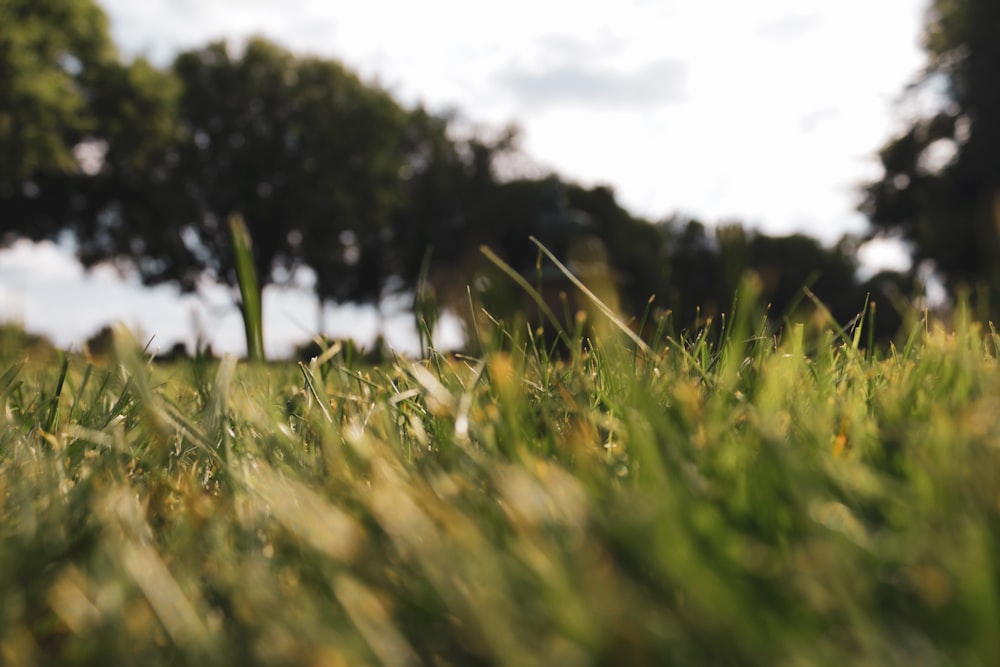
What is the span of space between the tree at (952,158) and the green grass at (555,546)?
82.7 ft

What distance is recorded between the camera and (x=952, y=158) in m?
25.3

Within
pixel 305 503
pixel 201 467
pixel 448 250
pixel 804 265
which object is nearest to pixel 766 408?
pixel 305 503

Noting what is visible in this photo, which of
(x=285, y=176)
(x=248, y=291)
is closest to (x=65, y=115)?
(x=285, y=176)

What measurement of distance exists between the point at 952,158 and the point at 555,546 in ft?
94.9

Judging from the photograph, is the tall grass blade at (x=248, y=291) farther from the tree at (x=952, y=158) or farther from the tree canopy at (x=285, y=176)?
the tree at (x=952, y=158)

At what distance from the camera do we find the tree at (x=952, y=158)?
23969 mm

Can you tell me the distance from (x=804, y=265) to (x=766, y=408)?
55484 mm

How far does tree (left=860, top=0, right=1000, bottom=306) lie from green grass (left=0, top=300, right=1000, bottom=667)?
25219mm

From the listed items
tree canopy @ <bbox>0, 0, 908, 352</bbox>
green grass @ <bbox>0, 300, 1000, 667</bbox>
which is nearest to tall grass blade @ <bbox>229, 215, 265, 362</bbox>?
green grass @ <bbox>0, 300, 1000, 667</bbox>

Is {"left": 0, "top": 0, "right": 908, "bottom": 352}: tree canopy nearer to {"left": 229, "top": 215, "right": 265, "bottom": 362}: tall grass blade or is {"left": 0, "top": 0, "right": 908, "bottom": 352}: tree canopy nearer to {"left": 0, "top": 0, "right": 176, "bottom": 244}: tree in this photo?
{"left": 0, "top": 0, "right": 176, "bottom": 244}: tree

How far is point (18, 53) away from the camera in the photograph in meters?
21.4

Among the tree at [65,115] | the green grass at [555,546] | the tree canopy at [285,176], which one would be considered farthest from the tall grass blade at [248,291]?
the tree at [65,115]

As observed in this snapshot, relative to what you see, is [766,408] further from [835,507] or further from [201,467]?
[201,467]

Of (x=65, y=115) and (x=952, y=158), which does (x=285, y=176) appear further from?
(x=952, y=158)
